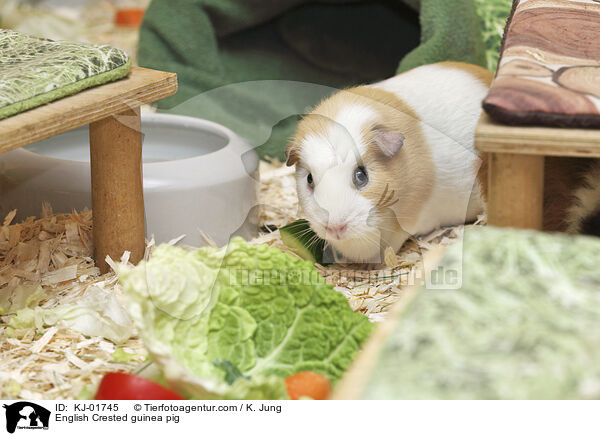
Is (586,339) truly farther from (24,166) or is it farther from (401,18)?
(401,18)

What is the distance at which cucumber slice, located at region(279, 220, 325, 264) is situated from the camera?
77.9 inches

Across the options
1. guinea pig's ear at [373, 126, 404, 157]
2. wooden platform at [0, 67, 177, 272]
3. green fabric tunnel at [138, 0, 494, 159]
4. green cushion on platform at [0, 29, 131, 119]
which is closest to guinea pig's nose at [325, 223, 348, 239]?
guinea pig's ear at [373, 126, 404, 157]

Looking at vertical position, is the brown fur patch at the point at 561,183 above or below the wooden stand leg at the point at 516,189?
below

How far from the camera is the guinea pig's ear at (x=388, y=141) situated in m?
1.79

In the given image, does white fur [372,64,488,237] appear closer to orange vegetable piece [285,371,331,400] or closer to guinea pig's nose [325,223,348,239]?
guinea pig's nose [325,223,348,239]

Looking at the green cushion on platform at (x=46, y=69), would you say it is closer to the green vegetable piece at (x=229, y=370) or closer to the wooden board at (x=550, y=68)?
the green vegetable piece at (x=229, y=370)

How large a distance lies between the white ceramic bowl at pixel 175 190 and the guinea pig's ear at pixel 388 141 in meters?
0.50

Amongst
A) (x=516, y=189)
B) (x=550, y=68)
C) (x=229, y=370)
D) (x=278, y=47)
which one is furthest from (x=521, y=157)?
(x=278, y=47)

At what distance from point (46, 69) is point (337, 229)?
75cm

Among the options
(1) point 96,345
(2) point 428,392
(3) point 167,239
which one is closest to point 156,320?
(1) point 96,345

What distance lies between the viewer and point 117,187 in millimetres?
1893

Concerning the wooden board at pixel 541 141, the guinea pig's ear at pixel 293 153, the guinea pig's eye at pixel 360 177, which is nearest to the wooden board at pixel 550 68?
the wooden board at pixel 541 141

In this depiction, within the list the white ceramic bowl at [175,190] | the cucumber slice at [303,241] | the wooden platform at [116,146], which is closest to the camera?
the wooden platform at [116,146]

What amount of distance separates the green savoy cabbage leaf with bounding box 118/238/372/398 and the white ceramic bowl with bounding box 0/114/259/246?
0.69 metres
